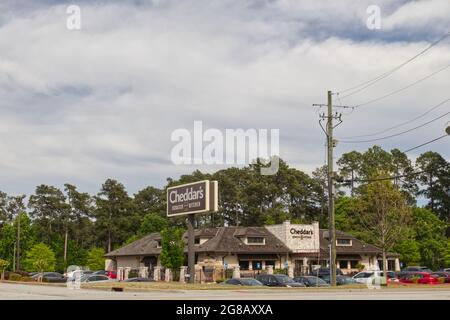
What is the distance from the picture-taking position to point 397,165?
127562mm

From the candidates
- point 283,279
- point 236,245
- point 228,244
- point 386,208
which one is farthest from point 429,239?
point 283,279

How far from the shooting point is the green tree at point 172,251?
6028 centimetres

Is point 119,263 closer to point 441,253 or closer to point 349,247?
point 349,247

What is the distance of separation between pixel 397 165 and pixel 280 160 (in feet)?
80.6

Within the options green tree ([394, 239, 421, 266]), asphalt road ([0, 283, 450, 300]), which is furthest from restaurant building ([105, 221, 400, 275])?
asphalt road ([0, 283, 450, 300])

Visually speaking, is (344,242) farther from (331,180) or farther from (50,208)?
(50,208)

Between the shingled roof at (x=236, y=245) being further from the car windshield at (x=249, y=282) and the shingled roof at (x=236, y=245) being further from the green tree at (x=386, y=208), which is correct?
the car windshield at (x=249, y=282)

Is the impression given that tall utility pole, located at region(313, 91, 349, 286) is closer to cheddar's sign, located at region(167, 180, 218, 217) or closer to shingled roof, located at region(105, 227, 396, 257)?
cheddar's sign, located at region(167, 180, 218, 217)

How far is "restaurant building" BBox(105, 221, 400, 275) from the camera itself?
218 feet

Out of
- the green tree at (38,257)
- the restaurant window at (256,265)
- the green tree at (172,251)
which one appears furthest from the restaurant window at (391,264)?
the green tree at (38,257)

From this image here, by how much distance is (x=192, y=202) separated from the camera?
48.7 metres

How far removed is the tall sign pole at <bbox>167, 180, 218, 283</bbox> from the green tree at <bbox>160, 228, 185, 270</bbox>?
1026cm

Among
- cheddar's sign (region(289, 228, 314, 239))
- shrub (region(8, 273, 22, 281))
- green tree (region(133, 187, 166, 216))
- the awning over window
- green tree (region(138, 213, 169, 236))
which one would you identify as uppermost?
green tree (region(133, 187, 166, 216))
